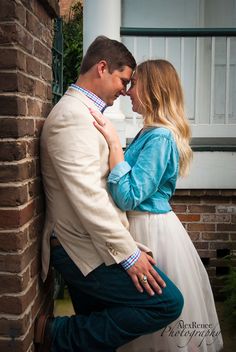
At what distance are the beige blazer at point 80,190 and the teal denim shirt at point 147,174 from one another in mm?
112

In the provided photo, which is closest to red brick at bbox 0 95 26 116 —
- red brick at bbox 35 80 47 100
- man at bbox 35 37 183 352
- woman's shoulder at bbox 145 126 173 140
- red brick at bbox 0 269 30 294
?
man at bbox 35 37 183 352

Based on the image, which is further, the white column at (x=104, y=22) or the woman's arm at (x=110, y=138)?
the white column at (x=104, y=22)

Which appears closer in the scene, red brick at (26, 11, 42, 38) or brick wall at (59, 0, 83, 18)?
red brick at (26, 11, 42, 38)

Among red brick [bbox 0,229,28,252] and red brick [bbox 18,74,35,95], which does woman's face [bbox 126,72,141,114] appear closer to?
red brick [bbox 18,74,35,95]

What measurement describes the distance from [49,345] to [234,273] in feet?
6.71

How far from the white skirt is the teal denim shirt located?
88 mm

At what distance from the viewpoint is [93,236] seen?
2143 mm

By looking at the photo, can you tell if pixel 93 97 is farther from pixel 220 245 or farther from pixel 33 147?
pixel 220 245

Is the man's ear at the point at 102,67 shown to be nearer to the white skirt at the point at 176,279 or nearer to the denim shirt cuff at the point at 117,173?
the denim shirt cuff at the point at 117,173

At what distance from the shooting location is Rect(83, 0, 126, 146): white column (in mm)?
4285

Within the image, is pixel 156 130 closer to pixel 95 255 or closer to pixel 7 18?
pixel 95 255

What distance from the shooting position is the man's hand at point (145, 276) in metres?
2.24

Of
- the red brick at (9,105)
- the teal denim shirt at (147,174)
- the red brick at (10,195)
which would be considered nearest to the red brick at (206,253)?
the teal denim shirt at (147,174)

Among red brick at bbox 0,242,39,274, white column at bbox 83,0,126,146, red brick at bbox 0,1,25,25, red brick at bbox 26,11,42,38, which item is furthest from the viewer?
white column at bbox 83,0,126,146
